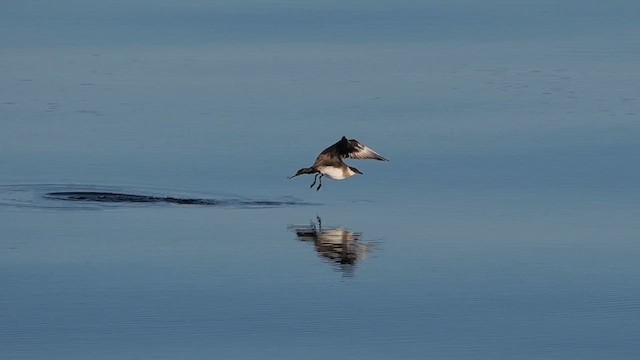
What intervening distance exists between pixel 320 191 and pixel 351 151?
541 millimetres

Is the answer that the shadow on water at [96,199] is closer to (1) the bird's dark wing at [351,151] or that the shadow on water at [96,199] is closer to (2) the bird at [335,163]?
(2) the bird at [335,163]

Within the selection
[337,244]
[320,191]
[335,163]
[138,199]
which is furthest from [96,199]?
[337,244]

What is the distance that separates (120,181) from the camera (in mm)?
16578

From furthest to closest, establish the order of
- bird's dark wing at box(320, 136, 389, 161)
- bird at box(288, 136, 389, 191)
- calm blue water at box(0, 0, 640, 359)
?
bird's dark wing at box(320, 136, 389, 161) < bird at box(288, 136, 389, 191) < calm blue water at box(0, 0, 640, 359)

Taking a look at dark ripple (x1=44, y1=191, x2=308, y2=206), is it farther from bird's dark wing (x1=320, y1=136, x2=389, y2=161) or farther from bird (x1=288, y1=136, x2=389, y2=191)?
bird's dark wing (x1=320, y1=136, x2=389, y2=161)

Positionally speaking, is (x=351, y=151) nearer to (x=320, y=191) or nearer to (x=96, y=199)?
(x=320, y=191)

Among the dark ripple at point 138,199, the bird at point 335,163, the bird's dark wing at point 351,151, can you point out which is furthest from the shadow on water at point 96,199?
the bird's dark wing at point 351,151

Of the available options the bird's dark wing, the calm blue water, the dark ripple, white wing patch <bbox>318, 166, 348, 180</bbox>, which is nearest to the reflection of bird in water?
the calm blue water

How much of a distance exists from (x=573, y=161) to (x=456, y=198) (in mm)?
2162

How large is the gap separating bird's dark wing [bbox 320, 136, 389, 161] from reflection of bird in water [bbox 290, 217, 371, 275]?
59.7 inches

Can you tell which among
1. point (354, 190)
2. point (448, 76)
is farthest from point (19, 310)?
point (448, 76)

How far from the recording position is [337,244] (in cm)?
1413

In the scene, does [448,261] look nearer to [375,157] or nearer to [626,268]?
[626,268]

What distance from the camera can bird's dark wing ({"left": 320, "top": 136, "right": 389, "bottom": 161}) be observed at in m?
16.2
